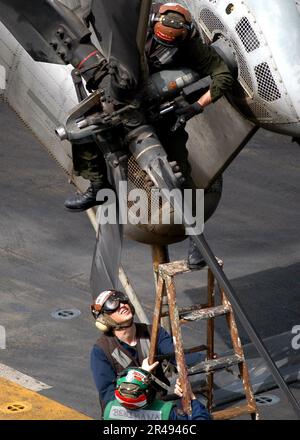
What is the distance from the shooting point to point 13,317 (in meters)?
17.9

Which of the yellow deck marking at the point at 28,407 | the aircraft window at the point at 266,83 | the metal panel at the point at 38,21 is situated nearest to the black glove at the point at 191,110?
the aircraft window at the point at 266,83

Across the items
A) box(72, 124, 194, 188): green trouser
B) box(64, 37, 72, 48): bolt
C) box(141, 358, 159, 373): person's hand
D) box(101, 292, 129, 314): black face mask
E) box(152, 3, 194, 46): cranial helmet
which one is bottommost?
box(141, 358, 159, 373): person's hand

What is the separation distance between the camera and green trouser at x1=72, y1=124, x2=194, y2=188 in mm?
14703

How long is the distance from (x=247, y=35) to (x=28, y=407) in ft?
14.7

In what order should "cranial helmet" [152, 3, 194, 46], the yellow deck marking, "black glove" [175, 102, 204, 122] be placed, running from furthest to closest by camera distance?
the yellow deck marking
"black glove" [175, 102, 204, 122]
"cranial helmet" [152, 3, 194, 46]

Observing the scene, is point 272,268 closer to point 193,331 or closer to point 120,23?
point 193,331

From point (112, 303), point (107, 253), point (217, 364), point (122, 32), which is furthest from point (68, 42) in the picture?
point (217, 364)

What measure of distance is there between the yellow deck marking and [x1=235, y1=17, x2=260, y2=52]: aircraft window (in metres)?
4.13

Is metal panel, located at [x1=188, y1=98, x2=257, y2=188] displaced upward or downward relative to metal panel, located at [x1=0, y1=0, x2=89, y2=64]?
downward

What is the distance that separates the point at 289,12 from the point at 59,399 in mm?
4770

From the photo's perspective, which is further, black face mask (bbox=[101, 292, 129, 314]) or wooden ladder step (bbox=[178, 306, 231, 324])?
wooden ladder step (bbox=[178, 306, 231, 324])

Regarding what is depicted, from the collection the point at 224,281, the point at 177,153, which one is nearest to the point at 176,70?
the point at 177,153

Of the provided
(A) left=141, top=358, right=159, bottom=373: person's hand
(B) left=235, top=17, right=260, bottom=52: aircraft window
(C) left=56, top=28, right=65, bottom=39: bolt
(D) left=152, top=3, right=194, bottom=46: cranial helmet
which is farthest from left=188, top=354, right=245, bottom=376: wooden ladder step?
(C) left=56, top=28, right=65, bottom=39: bolt

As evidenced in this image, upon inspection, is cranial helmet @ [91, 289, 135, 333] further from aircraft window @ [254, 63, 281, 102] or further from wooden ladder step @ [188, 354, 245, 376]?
aircraft window @ [254, 63, 281, 102]
